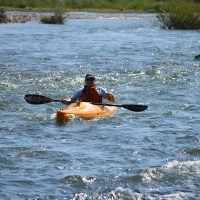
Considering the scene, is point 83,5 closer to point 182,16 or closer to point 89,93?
point 182,16

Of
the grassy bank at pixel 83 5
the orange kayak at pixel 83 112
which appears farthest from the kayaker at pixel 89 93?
the grassy bank at pixel 83 5

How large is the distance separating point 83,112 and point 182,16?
2391 centimetres

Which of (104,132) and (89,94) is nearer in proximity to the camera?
(104,132)

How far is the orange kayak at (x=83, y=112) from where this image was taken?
1192 centimetres

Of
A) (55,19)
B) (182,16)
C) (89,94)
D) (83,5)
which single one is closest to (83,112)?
(89,94)

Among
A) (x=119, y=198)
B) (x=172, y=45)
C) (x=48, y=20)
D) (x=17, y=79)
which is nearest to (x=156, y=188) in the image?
(x=119, y=198)

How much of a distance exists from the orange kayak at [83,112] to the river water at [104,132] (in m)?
0.12

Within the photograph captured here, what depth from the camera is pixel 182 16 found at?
35188 mm

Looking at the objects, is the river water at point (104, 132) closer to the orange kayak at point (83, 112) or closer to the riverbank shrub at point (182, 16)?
the orange kayak at point (83, 112)

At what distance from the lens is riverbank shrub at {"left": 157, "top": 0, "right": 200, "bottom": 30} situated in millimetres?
34719

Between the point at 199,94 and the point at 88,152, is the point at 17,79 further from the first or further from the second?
the point at 88,152

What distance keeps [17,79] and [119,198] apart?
1010cm

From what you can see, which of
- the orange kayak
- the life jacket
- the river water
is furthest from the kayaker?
the river water

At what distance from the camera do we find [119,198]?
26.0 feet
